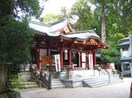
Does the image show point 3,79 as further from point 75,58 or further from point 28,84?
point 75,58

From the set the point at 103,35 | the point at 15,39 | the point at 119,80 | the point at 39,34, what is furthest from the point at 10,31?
the point at 103,35

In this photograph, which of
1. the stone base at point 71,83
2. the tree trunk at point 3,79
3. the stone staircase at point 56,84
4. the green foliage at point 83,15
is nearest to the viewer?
the tree trunk at point 3,79

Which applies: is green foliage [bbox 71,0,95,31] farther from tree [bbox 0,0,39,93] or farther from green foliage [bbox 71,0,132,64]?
tree [bbox 0,0,39,93]

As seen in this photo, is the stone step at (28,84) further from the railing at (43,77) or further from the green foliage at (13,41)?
the green foliage at (13,41)

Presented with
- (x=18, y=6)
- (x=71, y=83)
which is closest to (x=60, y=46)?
(x=71, y=83)

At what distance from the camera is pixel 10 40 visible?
29.6ft

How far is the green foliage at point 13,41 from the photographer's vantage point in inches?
351

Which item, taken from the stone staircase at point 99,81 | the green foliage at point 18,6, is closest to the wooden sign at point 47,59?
the stone staircase at point 99,81

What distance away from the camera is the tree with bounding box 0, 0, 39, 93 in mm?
8946

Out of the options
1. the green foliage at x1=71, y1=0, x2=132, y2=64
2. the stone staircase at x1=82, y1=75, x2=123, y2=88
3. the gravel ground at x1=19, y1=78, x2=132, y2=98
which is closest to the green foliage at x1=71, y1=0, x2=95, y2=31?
the green foliage at x1=71, y1=0, x2=132, y2=64

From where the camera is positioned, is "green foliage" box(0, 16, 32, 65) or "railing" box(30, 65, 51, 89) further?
"railing" box(30, 65, 51, 89)

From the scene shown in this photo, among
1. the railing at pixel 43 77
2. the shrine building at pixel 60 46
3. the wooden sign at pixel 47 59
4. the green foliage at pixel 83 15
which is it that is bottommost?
the railing at pixel 43 77

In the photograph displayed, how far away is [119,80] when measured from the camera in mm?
25062

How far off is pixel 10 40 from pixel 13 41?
0.11 m
